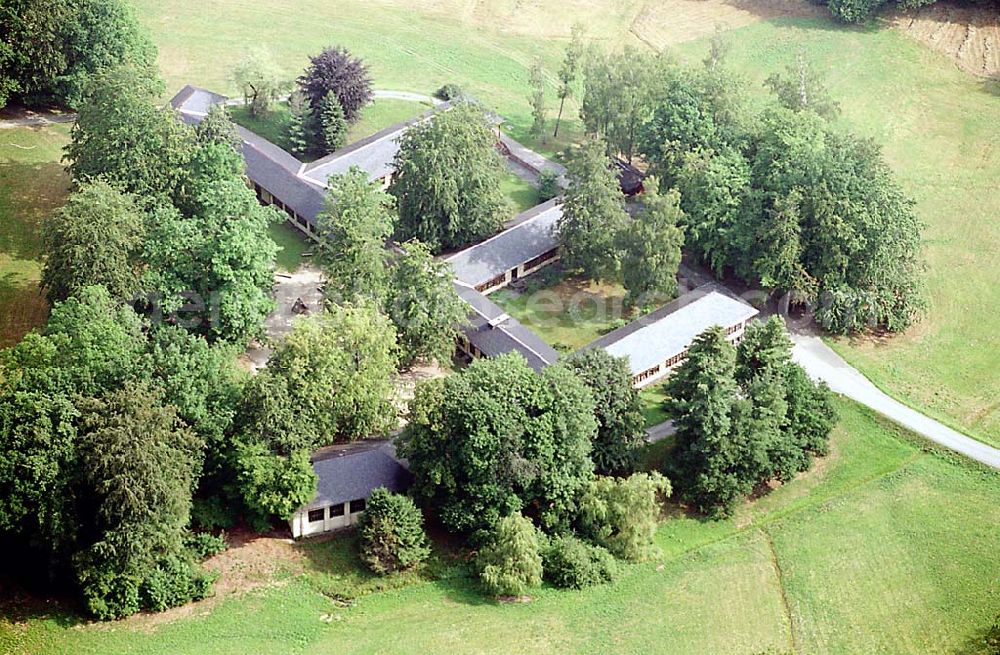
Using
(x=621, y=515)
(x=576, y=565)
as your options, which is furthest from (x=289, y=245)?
(x=576, y=565)

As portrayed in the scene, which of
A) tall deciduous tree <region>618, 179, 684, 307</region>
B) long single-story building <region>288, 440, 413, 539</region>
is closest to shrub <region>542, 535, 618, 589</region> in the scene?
long single-story building <region>288, 440, 413, 539</region>

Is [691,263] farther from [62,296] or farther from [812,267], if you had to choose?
[62,296]

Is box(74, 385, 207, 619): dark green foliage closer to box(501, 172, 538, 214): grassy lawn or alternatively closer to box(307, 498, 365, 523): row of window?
box(307, 498, 365, 523): row of window

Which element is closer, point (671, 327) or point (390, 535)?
point (390, 535)

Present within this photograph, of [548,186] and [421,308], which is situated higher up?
[548,186]

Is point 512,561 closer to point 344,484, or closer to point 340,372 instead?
point 344,484

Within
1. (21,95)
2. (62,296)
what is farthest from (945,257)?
(21,95)

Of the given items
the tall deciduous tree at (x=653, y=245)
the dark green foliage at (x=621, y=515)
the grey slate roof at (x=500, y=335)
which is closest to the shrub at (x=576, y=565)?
the dark green foliage at (x=621, y=515)
